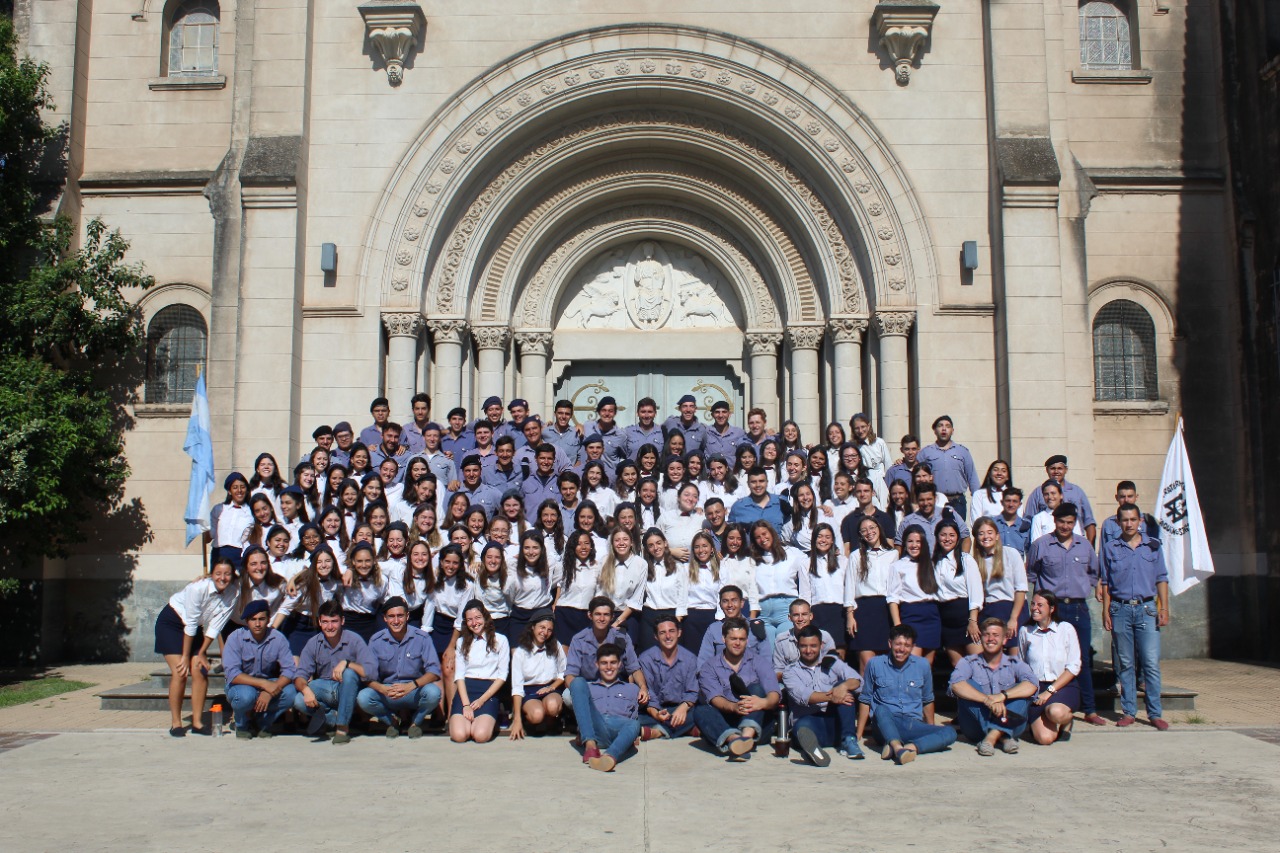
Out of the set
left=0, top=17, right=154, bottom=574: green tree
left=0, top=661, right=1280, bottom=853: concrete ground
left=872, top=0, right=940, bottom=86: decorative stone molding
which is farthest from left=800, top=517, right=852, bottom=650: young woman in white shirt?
left=0, top=17, right=154, bottom=574: green tree

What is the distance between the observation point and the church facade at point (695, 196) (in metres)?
13.7

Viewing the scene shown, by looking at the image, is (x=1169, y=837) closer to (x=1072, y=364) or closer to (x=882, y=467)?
(x=882, y=467)

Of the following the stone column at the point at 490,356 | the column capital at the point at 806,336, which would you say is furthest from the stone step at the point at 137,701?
the column capital at the point at 806,336

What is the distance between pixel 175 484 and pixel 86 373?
1.70 metres

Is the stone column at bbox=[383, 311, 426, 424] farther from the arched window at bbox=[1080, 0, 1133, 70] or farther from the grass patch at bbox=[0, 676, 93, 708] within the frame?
the arched window at bbox=[1080, 0, 1133, 70]

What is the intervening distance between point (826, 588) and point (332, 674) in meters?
4.18

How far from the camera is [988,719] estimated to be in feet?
28.4

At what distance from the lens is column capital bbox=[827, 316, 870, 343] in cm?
1437

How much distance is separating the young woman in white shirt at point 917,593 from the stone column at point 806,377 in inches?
217

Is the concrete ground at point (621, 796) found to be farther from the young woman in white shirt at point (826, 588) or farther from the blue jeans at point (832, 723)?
the young woman in white shirt at point (826, 588)

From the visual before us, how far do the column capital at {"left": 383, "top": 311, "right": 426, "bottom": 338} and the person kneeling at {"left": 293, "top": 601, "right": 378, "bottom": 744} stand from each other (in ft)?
17.1

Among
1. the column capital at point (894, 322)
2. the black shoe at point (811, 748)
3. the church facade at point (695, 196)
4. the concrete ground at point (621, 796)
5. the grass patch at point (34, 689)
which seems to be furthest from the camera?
the column capital at point (894, 322)

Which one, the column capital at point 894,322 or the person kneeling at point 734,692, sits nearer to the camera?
the person kneeling at point 734,692

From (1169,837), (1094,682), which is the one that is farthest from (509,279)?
(1169,837)
